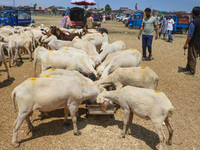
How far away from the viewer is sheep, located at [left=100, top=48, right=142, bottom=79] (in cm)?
610

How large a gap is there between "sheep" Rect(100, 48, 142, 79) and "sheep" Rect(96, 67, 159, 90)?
2.15ft

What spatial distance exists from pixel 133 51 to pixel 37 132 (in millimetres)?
4330

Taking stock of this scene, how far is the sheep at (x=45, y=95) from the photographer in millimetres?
3719

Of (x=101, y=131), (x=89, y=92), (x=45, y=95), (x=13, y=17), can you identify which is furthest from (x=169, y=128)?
(x=13, y=17)

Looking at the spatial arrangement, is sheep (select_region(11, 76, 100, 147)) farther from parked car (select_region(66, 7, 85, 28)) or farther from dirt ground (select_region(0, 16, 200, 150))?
parked car (select_region(66, 7, 85, 28))

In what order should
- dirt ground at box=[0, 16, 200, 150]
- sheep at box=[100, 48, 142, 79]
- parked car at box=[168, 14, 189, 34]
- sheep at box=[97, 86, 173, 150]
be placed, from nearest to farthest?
sheep at box=[97, 86, 173, 150] → dirt ground at box=[0, 16, 200, 150] → sheep at box=[100, 48, 142, 79] → parked car at box=[168, 14, 189, 34]

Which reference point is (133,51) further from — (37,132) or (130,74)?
(37,132)

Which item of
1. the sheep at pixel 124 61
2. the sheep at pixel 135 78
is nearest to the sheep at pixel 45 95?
the sheep at pixel 135 78

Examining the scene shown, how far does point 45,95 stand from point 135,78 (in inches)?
103

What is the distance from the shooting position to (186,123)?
15.9ft

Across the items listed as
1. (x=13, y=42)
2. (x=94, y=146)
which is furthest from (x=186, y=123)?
(x=13, y=42)

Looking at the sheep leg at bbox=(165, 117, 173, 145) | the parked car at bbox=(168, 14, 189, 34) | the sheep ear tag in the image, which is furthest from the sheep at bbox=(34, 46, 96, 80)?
the parked car at bbox=(168, 14, 189, 34)

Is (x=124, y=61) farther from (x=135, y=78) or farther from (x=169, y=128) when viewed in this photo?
(x=169, y=128)

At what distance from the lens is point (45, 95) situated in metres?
3.84
